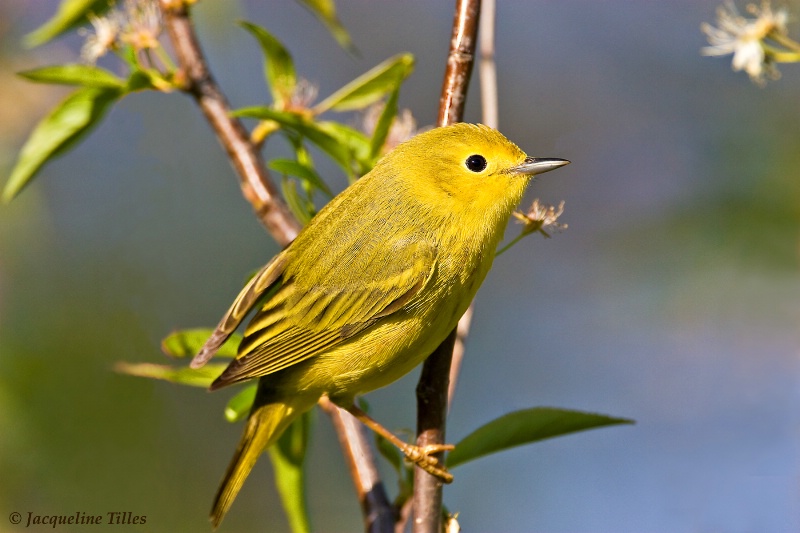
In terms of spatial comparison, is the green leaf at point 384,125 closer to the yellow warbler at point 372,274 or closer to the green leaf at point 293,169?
the yellow warbler at point 372,274

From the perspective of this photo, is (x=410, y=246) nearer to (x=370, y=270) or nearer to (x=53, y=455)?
(x=370, y=270)

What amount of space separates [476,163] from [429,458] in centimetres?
88

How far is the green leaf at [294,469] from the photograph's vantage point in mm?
2373

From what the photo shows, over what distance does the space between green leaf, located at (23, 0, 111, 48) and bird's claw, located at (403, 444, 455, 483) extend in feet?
5.20

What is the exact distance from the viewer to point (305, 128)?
2.34 metres

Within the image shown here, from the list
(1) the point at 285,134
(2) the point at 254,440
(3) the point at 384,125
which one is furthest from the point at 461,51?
(2) the point at 254,440

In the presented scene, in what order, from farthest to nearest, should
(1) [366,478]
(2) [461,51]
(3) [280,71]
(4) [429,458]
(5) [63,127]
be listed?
(3) [280,71], (5) [63,127], (1) [366,478], (2) [461,51], (4) [429,458]

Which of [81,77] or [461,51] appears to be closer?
[461,51]

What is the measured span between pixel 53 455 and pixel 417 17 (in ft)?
11.1

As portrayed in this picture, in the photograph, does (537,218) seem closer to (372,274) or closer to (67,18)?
(372,274)

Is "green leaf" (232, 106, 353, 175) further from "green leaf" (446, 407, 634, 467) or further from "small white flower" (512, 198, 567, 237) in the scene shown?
"green leaf" (446, 407, 634, 467)

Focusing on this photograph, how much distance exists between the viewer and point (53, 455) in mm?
3359

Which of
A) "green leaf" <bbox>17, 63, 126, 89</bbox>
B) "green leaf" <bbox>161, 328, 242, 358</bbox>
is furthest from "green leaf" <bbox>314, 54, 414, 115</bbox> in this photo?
"green leaf" <bbox>161, 328, 242, 358</bbox>

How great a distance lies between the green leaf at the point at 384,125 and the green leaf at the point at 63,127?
27.6 inches
